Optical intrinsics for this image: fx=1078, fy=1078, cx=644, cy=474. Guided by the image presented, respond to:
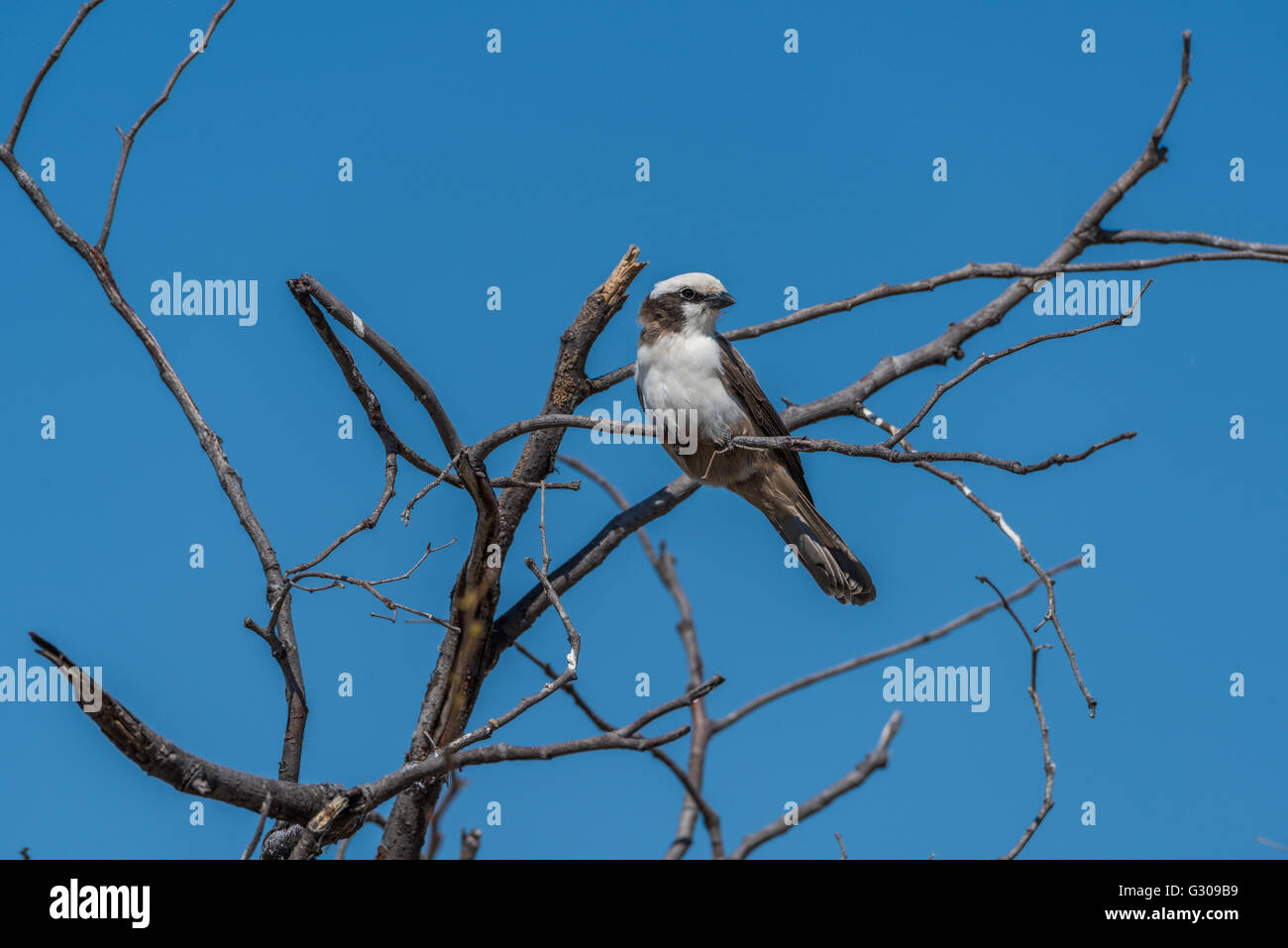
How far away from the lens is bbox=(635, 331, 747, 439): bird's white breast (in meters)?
5.92

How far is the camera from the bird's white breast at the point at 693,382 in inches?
233

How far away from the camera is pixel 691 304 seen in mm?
6184

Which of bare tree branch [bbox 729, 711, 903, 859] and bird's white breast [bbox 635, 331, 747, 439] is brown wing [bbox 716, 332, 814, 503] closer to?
bird's white breast [bbox 635, 331, 747, 439]

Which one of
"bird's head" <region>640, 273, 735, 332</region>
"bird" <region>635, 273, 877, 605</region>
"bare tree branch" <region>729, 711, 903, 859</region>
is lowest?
"bare tree branch" <region>729, 711, 903, 859</region>

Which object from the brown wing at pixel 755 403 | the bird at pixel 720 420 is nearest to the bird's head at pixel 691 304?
the bird at pixel 720 420

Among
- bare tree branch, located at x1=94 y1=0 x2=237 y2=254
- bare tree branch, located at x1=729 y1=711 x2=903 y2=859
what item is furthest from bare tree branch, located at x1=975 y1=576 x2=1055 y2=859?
bare tree branch, located at x1=94 y1=0 x2=237 y2=254

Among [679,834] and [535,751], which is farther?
[679,834]

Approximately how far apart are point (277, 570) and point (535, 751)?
2.13 metres

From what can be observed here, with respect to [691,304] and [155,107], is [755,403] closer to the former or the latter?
[691,304]

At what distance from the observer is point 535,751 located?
310 cm

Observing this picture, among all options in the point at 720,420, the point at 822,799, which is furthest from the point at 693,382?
the point at 822,799

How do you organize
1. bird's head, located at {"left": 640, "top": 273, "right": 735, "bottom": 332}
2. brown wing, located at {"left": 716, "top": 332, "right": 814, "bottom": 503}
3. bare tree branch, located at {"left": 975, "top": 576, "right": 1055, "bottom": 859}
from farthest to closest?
bird's head, located at {"left": 640, "top": 273, "right": 735, "bottom": 332} → brown wing, located at {"left": 716, "top": 332, "right": 814, "bottom": 503} → bare tree branch, located at {"left": 975, "top": 576, "right": 1055, "bottom": 859}
